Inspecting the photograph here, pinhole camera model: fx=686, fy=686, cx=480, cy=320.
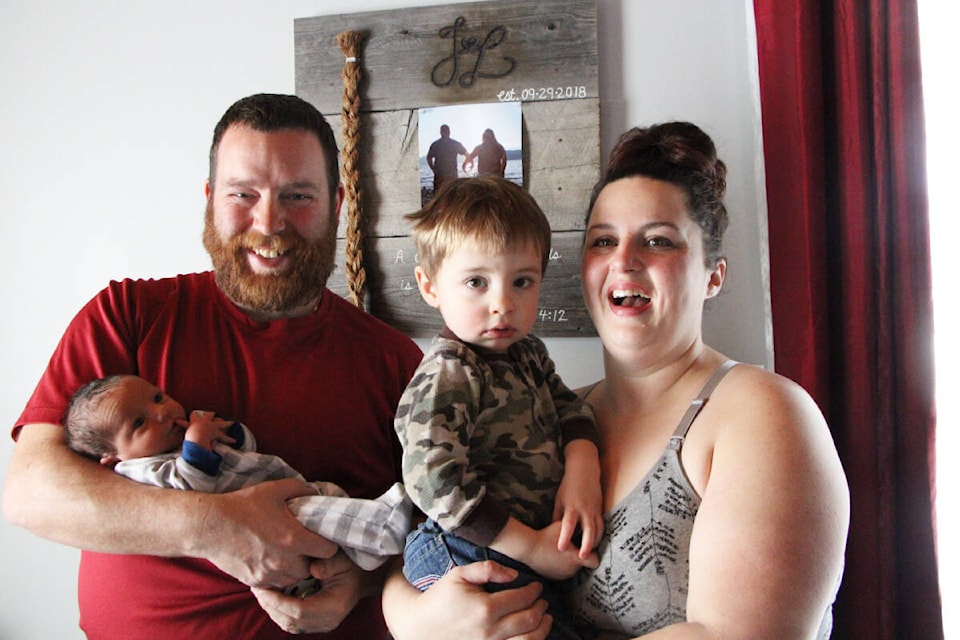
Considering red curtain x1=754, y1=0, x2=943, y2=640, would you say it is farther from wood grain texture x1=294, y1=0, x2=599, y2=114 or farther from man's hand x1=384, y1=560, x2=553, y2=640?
man's hand x1=384, y1=560, x2=553, y2=640

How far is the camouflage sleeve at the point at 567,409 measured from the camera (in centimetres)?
136

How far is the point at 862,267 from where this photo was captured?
1.46 metres

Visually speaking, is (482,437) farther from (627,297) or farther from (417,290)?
(417,290)

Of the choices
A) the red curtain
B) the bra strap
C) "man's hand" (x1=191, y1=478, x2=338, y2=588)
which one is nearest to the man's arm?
"man's hand" (x1=191, y1=478, x2=338, y2=588)

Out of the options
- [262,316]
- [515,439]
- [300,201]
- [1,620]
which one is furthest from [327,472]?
[1,620]

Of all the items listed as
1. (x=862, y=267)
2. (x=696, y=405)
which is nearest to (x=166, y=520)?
(x=696, y=405)

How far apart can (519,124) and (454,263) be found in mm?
829

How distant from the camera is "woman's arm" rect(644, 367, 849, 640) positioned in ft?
3.21

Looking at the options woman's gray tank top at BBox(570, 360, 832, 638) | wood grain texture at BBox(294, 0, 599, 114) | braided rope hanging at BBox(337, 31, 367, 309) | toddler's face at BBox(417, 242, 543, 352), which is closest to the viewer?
woman's gray tank top at BBox(570, 360, 832, 638)

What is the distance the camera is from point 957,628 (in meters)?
1.39

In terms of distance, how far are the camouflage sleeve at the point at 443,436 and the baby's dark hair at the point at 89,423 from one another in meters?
0.59

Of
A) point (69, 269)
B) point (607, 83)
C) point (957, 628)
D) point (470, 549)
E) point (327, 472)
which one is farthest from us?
point (69, 269)

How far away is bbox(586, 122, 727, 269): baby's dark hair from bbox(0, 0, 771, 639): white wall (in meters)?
0.71

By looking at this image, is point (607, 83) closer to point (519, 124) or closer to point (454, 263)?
point (519, 124)
